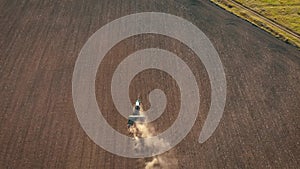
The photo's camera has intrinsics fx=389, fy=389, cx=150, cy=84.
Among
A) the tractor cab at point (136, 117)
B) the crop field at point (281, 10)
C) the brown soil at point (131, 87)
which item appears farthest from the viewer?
the crop field at point (281, 10)

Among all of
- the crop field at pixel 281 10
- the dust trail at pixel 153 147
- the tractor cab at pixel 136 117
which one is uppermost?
the crop field at pixel 281 10

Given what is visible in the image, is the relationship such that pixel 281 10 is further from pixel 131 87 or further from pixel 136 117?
pixel 136 117

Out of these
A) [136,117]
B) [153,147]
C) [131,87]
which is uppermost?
[131,87]

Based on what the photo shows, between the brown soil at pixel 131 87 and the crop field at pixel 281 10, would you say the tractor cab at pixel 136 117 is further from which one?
the crop field at pixel 281 10

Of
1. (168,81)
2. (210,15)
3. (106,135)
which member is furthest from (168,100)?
(210,15)

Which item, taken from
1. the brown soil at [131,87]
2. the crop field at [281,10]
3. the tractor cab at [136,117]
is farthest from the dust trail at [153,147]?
the crop field at [281,10]

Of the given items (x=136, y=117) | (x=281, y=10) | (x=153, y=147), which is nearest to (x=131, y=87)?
(x=136, y=117)
